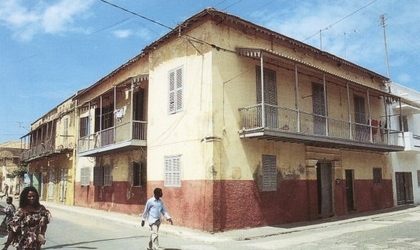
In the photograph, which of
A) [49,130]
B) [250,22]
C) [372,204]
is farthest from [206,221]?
[49,130]

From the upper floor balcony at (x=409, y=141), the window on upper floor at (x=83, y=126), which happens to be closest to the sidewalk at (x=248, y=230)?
the upper floor balcony at (x=409, y=141)

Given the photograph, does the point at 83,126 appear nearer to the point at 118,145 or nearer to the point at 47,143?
the point at 47,143

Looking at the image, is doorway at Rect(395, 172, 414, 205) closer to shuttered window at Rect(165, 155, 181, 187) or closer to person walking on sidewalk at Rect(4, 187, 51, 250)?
shuttered window at Rect(165, 155, 181, 187)

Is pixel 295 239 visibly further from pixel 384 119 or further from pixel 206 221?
pixel 384 119

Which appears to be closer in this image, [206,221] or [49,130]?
[206,221]

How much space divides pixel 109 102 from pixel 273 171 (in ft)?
36.6

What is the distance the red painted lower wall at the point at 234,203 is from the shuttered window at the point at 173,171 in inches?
10.2

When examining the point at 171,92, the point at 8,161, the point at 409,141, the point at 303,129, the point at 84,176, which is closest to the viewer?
the point at 171,92

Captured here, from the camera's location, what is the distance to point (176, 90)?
48.4ft

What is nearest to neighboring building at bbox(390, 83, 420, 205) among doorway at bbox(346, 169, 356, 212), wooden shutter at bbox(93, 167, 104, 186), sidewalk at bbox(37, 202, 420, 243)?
doorway at bbox(346, 169, 356, 212)

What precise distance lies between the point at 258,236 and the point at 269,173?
118 inches

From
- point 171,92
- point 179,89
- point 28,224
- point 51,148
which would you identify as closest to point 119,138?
point 171,92

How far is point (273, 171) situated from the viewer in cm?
1424

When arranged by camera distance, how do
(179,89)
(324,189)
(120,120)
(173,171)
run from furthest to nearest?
1. (120,120)
2. (324,189)
3. (179,89)
4. (173,171)
